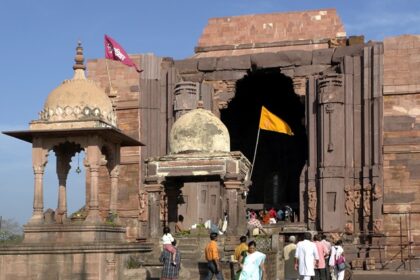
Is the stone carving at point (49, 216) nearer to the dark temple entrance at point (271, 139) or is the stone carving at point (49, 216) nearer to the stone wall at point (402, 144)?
the stone wall at point (402, 144)

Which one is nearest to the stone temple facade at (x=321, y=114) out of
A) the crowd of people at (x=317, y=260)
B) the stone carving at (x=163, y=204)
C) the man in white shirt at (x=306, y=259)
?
the stone carving at (x=163, y=204)

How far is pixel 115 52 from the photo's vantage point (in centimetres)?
3550

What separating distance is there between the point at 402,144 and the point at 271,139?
13.6m

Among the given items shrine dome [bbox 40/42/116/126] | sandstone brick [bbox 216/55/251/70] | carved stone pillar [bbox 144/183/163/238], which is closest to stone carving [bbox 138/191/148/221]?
sandstone brick [bbox 216/55/251/70]

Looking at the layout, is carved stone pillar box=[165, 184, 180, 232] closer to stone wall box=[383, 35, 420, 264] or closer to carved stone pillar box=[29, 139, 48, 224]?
carved stone pillar box=[29, 139, 48, 224]

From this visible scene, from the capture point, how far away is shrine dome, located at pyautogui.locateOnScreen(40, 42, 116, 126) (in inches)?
857

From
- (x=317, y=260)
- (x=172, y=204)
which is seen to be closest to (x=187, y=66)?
(x=172, y=204)

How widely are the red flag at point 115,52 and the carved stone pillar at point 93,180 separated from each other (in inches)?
544

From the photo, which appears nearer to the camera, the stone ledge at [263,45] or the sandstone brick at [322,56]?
the sandstone brick at [322,56]

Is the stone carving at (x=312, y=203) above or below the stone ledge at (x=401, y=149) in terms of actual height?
below

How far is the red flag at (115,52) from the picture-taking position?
35.1m

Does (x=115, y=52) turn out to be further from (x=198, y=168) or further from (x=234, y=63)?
(x=198, y=168)

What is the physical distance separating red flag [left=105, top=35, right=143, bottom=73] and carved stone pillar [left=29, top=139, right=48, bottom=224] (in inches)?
533

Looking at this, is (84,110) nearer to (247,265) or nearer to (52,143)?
(52,143)
